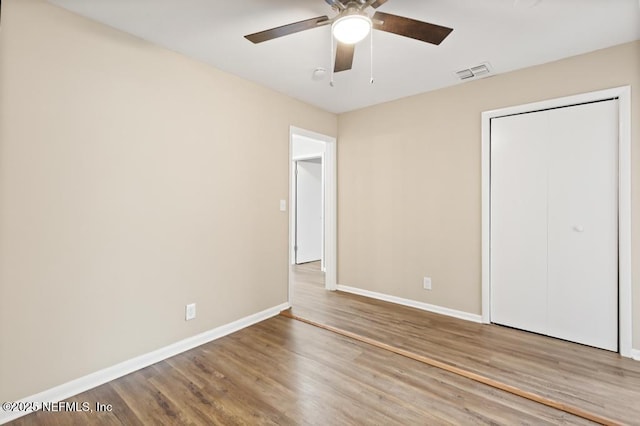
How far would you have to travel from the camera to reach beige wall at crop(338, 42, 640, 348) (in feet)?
8.16

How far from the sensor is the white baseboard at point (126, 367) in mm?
1792

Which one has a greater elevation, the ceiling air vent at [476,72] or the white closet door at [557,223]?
the ceiling air vent at [476,72]

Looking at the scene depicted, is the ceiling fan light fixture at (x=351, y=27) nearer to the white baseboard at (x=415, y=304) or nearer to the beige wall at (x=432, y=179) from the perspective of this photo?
the beige wall at (x=432, y=179)

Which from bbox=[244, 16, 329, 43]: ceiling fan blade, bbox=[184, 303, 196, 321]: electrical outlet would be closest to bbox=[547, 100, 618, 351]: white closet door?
bbox=[244, 16, 329, 43]: ceiling fan blade

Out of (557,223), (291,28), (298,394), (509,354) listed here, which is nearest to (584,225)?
(557,223)

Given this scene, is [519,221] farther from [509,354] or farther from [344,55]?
[344,55]

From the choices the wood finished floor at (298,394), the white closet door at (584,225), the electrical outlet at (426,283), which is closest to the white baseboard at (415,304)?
the electrical outlet at (426,283)

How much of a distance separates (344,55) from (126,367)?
108 inches

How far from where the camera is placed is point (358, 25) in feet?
5.18

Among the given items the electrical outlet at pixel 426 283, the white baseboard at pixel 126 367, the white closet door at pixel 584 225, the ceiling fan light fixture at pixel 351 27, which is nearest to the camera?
the ceiling fan light fixture at pixel 351 27

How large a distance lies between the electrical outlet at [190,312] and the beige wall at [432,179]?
2168 mm

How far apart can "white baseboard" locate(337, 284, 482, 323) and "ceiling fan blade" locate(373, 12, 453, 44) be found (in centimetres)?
266

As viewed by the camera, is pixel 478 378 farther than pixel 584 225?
No

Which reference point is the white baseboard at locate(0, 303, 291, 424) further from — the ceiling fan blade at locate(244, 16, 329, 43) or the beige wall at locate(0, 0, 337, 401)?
the ceiling fan blade at locate(244, 16, 329, 43)
